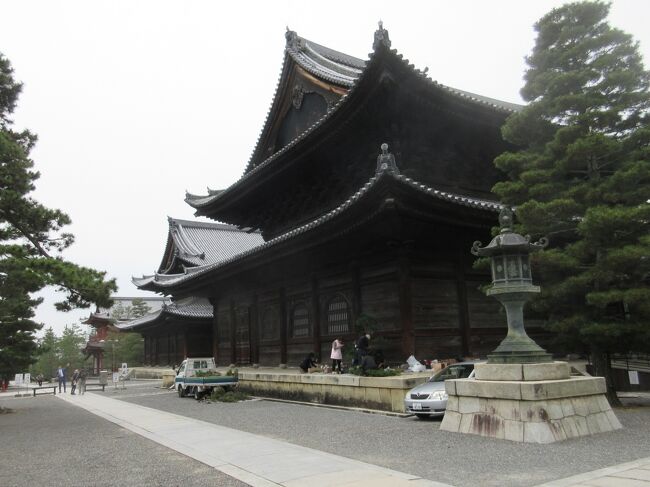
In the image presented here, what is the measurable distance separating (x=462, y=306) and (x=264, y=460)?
992cm

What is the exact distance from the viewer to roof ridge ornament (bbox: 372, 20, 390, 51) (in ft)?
45.9

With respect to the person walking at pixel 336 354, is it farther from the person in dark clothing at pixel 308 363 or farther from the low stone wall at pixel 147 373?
the low stone wall at pixel 147 373

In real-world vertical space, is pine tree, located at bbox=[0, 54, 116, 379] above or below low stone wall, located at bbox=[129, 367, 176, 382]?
above

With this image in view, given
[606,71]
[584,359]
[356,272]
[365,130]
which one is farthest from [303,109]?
[584,359]

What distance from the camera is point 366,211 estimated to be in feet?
48.1

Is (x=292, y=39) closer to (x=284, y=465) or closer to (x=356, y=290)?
(x=356, y=290)

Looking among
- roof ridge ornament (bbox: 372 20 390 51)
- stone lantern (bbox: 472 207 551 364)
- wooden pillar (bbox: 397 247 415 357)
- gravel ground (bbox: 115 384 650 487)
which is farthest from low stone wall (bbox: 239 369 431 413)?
roof ridge ornament (bbox: 372 20 390 51)

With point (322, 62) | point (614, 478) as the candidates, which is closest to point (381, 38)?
point (322, 62)

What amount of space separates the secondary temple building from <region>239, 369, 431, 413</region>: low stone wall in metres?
1.58

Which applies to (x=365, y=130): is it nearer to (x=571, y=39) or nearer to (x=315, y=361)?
(x=571, y=39)

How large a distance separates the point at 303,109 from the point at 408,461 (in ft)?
57.2

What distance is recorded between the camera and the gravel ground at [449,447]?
23.5 feet

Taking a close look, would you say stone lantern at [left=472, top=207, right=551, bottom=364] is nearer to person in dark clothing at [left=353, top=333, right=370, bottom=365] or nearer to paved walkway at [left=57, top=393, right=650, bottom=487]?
paved walkway at [left=57, top=393, right=650, bottom=487]

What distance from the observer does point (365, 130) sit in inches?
706
